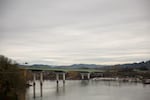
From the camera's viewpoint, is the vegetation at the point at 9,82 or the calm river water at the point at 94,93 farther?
the calm river water at the point at 94,93

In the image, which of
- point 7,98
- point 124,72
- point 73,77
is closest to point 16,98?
point 7,98

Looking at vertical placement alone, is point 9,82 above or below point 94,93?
above

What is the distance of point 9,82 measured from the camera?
6039 millimetres

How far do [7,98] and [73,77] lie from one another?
17855mm

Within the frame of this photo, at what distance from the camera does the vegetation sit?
5.81 metres

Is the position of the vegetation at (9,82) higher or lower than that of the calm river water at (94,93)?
higher

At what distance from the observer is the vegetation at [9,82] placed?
5.81 m

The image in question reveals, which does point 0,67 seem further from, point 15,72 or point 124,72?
point 124,72

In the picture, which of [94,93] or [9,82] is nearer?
[9,82]

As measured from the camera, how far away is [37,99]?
8.27 metres

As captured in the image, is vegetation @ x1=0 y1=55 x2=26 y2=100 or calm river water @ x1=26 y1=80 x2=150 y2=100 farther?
calm river water @ x1=26 y1=80 x2=150 y2=100

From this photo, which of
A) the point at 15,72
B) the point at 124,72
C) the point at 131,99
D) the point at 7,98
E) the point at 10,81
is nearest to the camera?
the point at 7,98

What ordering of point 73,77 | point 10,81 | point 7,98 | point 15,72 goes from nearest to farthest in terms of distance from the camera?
point 7,98
point 10,81
point 15,72
point 73,77

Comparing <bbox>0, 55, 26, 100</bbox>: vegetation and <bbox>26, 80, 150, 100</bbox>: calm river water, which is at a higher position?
<bbox>0, 55, 26, 100</bbox>: vegetation
